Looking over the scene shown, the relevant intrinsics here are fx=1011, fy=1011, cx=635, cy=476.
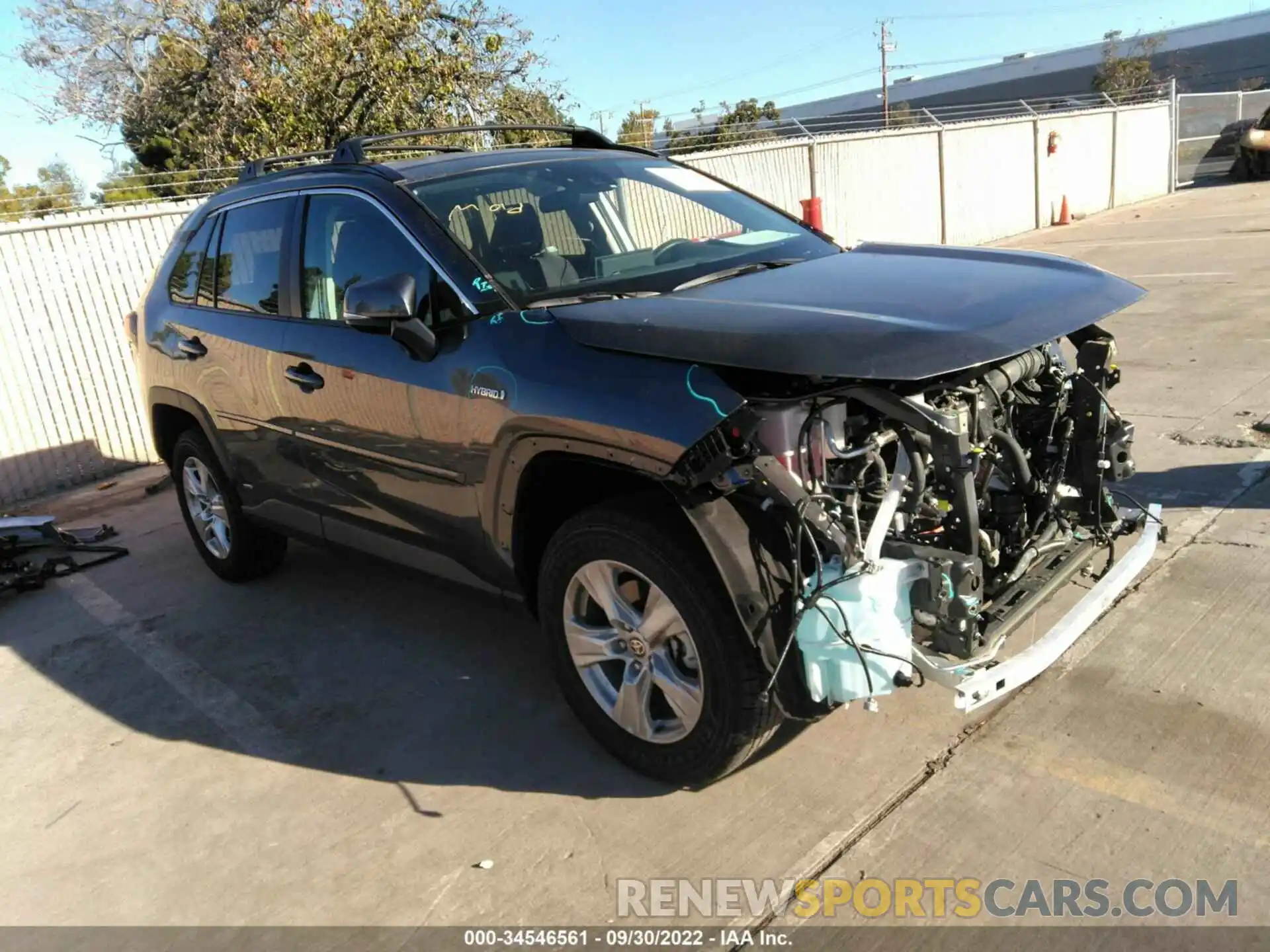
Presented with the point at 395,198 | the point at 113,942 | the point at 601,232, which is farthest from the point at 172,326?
the point at 113,942

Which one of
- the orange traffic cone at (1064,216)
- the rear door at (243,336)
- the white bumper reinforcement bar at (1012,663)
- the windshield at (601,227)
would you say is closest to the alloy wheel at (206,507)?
the rear door at (243,336)

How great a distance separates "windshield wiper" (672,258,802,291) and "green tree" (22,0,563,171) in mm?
9143

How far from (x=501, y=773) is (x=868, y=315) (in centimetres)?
194

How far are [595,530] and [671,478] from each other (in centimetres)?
39

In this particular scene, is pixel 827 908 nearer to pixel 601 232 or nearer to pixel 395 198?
pixel 601 232

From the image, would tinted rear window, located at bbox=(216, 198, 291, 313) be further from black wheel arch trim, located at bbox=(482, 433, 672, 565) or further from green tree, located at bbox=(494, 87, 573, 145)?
green tree, located at bbox=(494, 87, 573, 145)

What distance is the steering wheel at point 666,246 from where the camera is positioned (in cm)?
386

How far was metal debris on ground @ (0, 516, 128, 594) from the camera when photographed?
5918 mm

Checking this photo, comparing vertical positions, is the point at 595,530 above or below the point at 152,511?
above

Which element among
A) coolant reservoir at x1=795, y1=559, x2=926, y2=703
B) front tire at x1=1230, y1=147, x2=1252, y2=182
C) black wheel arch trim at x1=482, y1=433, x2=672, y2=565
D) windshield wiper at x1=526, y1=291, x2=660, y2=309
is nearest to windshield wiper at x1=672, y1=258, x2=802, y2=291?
windshield wiper at x1=526, y1=291, x2=660, y2=309

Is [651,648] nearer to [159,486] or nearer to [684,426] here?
[684,426]

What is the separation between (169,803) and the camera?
11.7 feet

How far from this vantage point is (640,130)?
90.7ft

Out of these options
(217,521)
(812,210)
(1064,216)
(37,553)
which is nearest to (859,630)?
(217,521)
